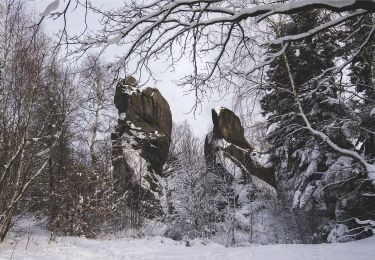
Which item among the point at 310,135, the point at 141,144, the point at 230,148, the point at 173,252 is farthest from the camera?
the point at 230,148

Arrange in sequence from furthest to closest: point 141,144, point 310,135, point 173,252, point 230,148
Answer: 1. point 230,148
2. point 141,144
3. point 310,135
4. point 173,252

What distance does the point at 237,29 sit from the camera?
517cm

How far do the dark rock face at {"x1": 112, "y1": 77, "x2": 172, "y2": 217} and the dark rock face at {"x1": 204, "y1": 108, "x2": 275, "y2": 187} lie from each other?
318 cm

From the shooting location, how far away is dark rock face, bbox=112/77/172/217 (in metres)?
17.2

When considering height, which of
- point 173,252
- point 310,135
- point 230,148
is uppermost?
point 230,148

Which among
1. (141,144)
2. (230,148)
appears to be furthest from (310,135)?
(230,148)

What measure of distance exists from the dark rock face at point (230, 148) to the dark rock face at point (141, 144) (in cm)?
318

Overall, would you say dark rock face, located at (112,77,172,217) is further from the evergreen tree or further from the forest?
the evergreen tree

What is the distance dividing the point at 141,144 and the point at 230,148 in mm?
5822

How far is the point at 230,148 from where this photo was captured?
2178 centimetres

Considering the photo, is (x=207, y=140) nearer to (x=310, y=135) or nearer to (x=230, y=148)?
(x=230, y=148)

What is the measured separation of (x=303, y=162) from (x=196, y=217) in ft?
22.5

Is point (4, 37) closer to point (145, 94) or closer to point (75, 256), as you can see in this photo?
point (75, 256)

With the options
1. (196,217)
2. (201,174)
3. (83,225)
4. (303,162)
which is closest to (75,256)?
(83,225)
